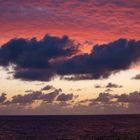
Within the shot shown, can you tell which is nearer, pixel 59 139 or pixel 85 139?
pixel 85 139

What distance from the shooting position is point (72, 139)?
420 ft

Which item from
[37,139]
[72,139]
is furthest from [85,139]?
[37,139]

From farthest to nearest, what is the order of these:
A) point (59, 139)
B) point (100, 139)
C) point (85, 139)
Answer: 1. point (59, 139)
2. point (85, 139)
3. point (100, 139)

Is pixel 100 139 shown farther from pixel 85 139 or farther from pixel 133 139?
pixel 85 139

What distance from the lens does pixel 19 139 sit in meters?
136

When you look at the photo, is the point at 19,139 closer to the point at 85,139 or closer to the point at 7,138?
the point at 7,138

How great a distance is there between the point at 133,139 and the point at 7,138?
49604 mm

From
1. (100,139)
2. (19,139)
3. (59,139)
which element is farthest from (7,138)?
(100,139)

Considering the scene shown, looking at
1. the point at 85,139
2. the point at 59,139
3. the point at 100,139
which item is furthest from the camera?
the point at 59,139

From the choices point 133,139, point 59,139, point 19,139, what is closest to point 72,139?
point 59,139

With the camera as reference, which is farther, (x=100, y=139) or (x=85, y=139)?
(x=85, y=139)

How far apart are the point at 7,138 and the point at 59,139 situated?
18.3 metres

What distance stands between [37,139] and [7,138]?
10417 mm

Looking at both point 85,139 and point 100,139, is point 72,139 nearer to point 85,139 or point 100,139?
point 85,139
